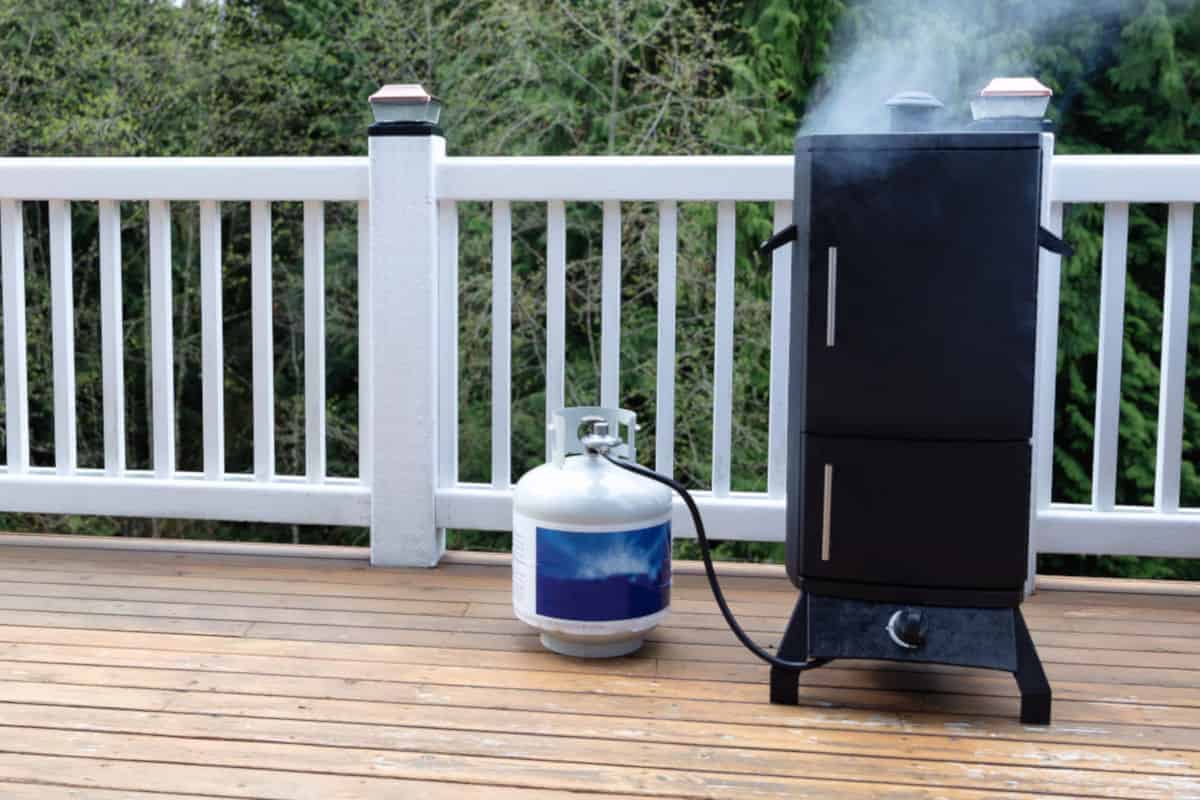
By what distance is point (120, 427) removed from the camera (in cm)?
321

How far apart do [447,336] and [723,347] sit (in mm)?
655

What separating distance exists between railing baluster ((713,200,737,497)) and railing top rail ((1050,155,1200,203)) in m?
0.72

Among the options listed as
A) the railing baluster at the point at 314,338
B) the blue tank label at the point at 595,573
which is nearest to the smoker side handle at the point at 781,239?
the blue tank label at the point at 595,573

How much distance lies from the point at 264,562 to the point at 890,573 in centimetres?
162

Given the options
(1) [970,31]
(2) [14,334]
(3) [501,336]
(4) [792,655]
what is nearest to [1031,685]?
(4) [792,655]

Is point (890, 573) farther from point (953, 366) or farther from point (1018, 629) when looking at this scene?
point (953, 366)

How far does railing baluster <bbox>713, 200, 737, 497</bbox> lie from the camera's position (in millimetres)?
2965

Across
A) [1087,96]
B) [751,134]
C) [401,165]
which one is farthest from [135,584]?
[1087,96]

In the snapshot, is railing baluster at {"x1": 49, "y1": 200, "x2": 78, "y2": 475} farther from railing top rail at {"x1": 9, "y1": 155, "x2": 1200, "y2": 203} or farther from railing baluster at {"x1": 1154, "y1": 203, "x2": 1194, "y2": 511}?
railing baluster at {"x1": 1154, "y1": 203, "x2": 1194, "y2": 511}

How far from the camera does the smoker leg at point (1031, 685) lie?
6.87 ft

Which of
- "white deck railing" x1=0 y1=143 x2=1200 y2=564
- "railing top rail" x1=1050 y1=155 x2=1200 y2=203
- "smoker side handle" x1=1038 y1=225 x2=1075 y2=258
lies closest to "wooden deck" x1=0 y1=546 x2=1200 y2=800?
"white deck railing" x1=0 y1=143 x2=1200 y2=564

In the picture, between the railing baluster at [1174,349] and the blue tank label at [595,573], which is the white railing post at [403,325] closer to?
the blue tank label at [595,573]

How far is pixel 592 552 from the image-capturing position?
2.33 m

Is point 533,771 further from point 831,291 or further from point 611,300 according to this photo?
point 611,300
